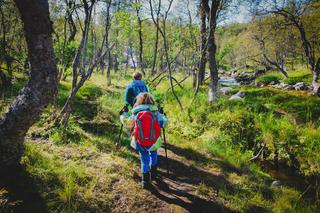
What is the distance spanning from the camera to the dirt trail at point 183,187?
404 centimetres

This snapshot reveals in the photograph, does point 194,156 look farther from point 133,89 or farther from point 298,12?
point 298,12

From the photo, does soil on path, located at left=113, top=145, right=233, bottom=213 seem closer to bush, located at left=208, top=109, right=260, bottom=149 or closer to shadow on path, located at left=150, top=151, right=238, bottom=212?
shadow on path, located at left=150, top=151, right=238, bottom=212

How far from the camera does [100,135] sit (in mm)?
6461

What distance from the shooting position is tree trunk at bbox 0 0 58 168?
3.13 m

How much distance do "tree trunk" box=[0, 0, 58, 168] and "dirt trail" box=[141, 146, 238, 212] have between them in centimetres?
250

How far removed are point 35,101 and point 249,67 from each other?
69192mm

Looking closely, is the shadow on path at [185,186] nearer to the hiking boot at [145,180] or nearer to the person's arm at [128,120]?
the hiking boot at [145,180]

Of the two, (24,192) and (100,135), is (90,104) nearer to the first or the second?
(100,135)

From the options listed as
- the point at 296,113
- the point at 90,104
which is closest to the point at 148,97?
the point at 90,104

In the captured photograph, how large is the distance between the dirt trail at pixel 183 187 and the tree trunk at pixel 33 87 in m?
2.50

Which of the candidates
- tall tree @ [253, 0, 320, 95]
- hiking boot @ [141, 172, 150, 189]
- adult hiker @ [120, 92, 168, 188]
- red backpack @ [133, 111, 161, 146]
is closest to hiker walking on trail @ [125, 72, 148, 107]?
adult hiker @ [120, 92, 168, 188]

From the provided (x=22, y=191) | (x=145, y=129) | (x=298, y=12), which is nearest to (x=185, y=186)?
(x=145, y=129)

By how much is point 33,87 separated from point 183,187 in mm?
3413

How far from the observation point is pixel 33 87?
330 centimetres
